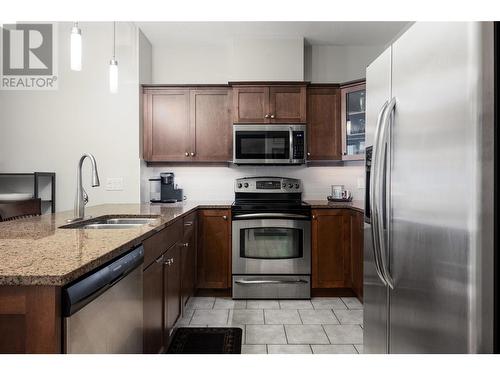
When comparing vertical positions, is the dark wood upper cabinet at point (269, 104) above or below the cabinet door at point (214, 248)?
above

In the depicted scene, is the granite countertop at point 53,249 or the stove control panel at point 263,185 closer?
the granite countertop at point 53,249

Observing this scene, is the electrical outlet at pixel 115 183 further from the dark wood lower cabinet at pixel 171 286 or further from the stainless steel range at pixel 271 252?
the dark wood lower cabinet at pixel 171 286

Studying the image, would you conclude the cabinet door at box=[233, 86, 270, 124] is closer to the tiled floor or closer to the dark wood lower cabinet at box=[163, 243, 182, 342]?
the dark wood lower cabinet at box=[163, 243, 182, 342]

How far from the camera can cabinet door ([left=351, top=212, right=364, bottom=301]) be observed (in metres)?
3.02

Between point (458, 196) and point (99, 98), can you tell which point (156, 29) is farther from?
point (458, 196)

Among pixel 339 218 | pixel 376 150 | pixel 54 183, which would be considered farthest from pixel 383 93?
Result: pixel 54 183

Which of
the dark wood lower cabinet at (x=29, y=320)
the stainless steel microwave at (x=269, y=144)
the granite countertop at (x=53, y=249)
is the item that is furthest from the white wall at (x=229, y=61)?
the dark wood lower cabinet at (x=29, y=320)

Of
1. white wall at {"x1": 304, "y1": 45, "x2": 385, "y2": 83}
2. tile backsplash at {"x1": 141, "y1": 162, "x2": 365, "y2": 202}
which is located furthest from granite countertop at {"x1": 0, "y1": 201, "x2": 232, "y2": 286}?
white wall at {"x1": 304, "y1": 45, "x2": 385, "y2": 83}

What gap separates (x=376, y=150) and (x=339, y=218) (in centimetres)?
202

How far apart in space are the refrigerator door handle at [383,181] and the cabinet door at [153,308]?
1053 mm

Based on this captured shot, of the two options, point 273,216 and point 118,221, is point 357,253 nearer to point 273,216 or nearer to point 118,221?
point 273,216

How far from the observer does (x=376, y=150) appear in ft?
4.53

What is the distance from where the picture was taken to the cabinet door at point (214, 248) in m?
3.35

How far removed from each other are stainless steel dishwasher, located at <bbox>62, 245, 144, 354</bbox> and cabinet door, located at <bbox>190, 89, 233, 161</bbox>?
2.26 m
